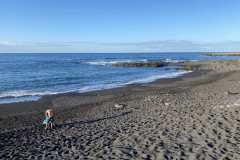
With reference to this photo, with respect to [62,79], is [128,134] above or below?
above

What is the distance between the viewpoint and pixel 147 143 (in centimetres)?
626

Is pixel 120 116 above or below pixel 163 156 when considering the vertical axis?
below

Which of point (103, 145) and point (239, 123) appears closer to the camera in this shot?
point (103, 145)

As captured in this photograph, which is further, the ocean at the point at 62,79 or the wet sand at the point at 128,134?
the ocean at the point at 62,79

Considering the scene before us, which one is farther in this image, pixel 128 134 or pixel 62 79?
pixel 62 79

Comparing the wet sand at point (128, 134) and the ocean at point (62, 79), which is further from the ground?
the wet sand at point (128, 134)

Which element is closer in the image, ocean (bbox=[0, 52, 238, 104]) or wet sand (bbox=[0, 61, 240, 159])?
Answer: wet sand (bbox=[0, 61, 240, 159])

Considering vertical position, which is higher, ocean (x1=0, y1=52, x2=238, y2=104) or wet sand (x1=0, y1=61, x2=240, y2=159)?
wet sand (x1=0, y1=61, x2=240, y2=159)

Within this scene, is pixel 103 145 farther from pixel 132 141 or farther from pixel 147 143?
pixel 147 143

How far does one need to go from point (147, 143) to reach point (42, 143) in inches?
167

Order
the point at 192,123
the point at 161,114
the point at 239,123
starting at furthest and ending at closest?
the point at 161,114, the point at 192,123, the point at 239,123

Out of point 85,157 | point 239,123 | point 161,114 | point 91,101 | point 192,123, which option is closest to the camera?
point 85,157

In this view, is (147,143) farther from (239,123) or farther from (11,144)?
(11,144)

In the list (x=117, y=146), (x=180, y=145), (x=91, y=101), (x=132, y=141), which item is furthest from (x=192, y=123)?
(x=91, y=101)
